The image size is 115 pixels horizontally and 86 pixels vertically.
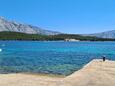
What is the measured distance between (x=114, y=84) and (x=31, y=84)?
5804mm

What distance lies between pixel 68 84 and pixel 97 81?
260 cm

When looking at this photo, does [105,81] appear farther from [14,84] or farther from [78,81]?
[14,84]

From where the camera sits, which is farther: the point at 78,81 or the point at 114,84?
the point at 78,81

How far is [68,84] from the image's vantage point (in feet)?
71.2

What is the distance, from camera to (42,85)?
21.2 metres

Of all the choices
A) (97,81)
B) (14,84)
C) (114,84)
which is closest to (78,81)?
(97,81)

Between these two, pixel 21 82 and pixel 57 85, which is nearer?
pixel 57 85

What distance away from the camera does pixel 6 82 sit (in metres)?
22.5

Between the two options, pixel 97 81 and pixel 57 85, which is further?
pixel 97 81

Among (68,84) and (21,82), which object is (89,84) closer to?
(68,84)

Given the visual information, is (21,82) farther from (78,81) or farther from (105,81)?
(105,81)

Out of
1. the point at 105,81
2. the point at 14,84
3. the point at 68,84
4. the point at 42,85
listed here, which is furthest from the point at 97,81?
the point at 14,84

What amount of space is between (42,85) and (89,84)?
3279 mm

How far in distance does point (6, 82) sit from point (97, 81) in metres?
6.69
